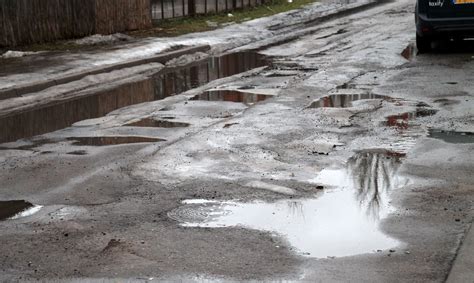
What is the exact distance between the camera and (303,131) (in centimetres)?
971

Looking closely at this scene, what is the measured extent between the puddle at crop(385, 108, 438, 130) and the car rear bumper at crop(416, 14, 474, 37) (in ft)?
16.3

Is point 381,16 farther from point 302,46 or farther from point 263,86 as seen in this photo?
point 263,86

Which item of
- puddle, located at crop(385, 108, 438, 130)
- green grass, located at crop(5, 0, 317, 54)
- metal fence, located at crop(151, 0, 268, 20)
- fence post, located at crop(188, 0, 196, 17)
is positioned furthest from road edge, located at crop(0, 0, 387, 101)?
puddle, located at crop(385, 108, 438, 130)

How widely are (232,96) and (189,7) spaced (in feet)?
42.2

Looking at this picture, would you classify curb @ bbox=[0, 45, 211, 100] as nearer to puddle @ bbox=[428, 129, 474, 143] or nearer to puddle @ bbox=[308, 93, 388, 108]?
puddle @ bbox=[308, 93, 388, 108]

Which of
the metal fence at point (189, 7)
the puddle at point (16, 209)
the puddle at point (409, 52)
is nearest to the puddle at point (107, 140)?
the puddle at point (16, 209)

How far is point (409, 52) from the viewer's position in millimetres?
16938

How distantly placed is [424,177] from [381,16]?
19343mm

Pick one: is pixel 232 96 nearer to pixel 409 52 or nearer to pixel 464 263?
pixel 409 52

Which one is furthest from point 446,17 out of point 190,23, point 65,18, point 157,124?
point 190,23

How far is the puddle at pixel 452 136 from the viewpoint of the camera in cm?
906

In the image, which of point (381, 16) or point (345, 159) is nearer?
point (345, 159)

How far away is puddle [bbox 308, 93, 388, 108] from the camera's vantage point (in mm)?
11419

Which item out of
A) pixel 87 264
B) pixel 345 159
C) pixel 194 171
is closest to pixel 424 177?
pixel 345 159
